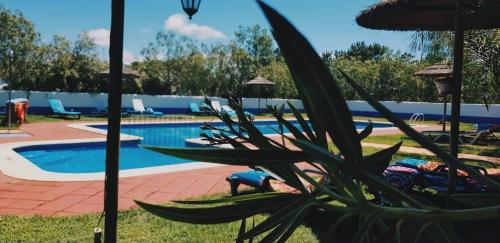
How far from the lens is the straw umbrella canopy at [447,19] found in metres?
4.91

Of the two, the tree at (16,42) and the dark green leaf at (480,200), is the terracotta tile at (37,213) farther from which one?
the tree at (16,42)

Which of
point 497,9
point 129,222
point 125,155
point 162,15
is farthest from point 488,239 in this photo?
point 162,15

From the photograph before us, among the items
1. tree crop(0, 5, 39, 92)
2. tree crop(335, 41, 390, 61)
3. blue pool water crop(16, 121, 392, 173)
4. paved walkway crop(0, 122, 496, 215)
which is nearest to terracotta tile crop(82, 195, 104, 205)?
paved walkway crop(0, 122, 496, 215)

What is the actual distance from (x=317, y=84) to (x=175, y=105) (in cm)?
2513

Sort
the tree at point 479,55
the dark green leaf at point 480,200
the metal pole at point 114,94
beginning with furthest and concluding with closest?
the tree at point 479,55 → the metal pole at point 114,94 → the dark green leaf at point 480,200

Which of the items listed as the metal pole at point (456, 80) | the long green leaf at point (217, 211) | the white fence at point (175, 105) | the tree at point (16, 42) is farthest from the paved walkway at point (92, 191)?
the tree at point (16, 42)

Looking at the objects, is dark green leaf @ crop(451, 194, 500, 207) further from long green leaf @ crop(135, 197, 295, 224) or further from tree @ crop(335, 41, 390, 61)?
tree @ crop(335, 41, 390, 61)

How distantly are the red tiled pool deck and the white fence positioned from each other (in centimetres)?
1274

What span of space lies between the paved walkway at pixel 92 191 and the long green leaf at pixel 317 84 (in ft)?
16.0

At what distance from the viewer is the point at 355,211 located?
76cm

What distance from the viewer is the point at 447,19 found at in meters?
6.49

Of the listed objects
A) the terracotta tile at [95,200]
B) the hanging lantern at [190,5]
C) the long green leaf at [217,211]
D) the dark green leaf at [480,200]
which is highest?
the hanging lantern at [190,5]

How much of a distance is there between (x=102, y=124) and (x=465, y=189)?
13.9 metres

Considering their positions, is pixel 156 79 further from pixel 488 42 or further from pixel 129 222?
pixel 129 222
